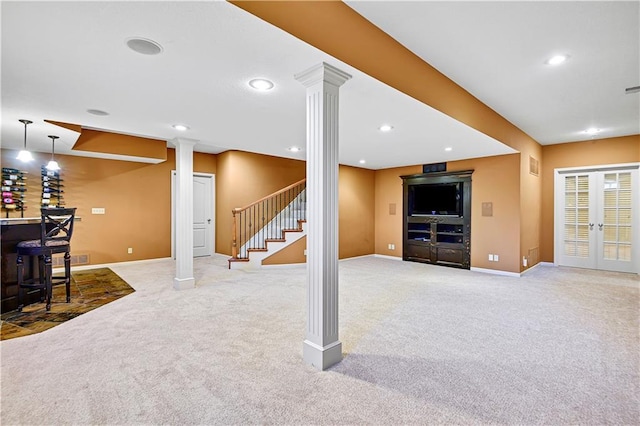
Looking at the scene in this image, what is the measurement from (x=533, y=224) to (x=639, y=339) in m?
3.79

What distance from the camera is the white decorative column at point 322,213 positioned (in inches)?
94.6

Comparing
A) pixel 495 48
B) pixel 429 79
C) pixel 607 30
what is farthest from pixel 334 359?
pixel 607 30

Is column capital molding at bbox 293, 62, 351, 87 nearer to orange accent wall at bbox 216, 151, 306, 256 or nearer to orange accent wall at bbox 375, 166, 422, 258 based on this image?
orange accent wall at bbox 216, 151, 306, 256

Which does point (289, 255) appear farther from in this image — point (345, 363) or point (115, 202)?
point (345, 363)

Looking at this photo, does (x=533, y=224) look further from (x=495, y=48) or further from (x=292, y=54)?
(x=292, y=54)

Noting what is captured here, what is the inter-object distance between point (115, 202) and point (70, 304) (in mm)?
3169

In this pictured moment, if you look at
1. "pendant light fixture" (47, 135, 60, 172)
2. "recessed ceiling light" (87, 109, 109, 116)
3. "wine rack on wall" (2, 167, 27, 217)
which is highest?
"recessed ceiling light" (87, 109, 109, 116)

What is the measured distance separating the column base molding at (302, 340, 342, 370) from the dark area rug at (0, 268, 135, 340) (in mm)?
2863

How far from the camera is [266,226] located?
7305 millimetres

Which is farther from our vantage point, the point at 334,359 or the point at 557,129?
the point at 557,129

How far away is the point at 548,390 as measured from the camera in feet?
6.94

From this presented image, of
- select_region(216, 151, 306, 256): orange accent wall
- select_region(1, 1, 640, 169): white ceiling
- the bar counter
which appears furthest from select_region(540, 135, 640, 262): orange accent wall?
the bar counter

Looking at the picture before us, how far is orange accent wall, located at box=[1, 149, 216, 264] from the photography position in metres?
5.91

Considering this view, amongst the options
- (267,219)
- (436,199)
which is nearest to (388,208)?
(436,199)
